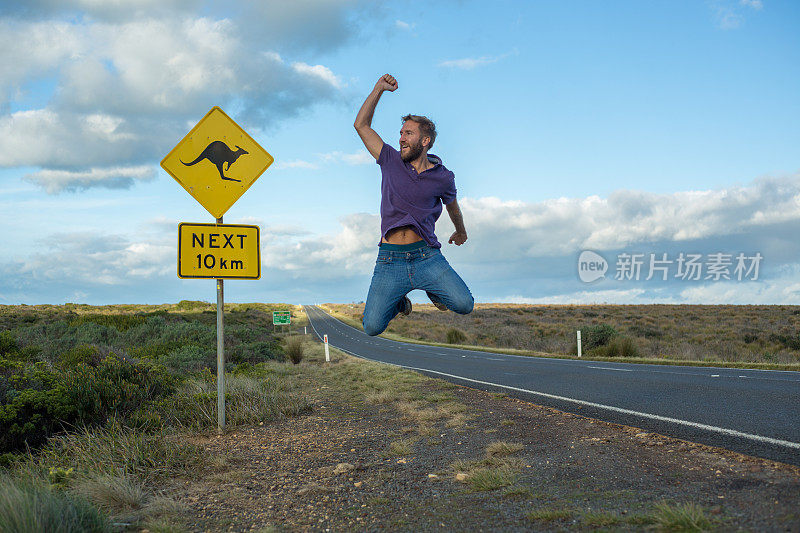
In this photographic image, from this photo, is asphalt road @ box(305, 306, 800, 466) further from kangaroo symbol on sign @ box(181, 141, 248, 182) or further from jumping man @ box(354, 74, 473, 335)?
kangaroo symbol on sign @ box(181, 141, 248, 182)

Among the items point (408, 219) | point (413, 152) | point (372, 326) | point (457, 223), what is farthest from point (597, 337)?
point (413, 152)

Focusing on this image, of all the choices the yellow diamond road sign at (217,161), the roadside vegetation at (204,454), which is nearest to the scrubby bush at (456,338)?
the roadside vegetation at (204,454)

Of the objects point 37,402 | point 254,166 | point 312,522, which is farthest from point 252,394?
point 312,522

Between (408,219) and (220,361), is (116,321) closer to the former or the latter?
(220,361)

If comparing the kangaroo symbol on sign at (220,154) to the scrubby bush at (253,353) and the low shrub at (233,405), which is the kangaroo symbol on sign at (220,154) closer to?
the low shrub at (233,405)

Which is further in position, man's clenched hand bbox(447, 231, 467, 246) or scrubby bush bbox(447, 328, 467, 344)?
scrubby bush bbox(447, 328, 467, 344)

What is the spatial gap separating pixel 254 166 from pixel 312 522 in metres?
4.57

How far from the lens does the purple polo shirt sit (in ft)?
12.9

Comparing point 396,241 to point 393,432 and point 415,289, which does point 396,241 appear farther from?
Answer: point 393,432

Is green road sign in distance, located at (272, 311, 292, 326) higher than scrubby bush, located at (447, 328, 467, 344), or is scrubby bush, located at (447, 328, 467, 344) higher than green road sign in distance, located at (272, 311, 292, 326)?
green road sign in distance, located at (272, 311, 292, 326)

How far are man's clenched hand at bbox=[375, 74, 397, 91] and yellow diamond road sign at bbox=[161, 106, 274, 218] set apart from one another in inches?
150

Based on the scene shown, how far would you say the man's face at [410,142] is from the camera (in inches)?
152

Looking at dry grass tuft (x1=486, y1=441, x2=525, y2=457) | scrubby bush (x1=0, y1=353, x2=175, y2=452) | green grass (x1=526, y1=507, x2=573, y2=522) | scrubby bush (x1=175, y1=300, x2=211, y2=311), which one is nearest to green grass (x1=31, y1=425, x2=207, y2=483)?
scrubby bush (x1=0, y1=353, x2=175, y2=452)

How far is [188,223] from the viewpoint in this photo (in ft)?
23.3
